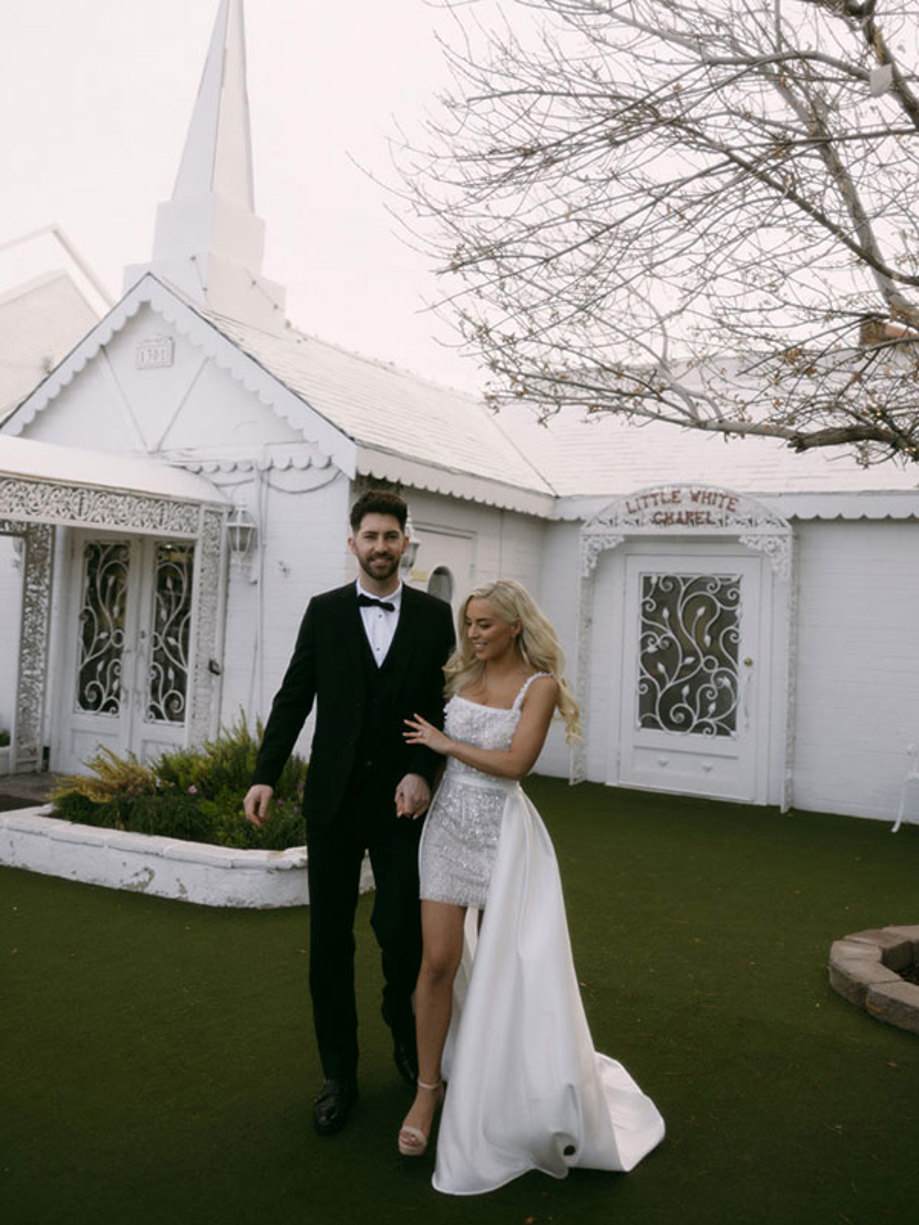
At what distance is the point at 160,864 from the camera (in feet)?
18.7

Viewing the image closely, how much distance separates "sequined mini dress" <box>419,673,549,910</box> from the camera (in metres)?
3.18

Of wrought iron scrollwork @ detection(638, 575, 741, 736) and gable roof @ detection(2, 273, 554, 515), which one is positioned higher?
gable roof @ detection(2, 273, 554, 515)

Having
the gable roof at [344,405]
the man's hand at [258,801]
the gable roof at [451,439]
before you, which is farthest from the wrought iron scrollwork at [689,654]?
the man's hand at [258,801]

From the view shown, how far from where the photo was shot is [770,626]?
9.55 m

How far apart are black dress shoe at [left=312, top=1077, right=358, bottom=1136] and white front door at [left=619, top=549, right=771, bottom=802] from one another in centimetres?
699

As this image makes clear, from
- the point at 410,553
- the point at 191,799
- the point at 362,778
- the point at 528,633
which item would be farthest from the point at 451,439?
the point at 362,778

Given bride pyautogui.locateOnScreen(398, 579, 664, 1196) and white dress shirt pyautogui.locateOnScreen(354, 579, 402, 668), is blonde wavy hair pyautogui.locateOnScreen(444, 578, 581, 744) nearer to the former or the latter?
bride pyautogui.locateOnScreen(398, 579, 664, 1196)

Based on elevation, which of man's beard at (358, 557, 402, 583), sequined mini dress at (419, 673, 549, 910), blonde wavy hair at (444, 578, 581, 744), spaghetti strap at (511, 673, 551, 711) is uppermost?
man's beard at (358, 557, 402, 583)

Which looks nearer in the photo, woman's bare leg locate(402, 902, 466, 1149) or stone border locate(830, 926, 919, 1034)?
woman's bare leg locate(402, 902, 466, 1149)

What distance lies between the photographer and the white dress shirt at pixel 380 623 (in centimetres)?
343

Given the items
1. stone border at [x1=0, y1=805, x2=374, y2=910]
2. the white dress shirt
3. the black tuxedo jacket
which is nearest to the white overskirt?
the black tuxedo jacket

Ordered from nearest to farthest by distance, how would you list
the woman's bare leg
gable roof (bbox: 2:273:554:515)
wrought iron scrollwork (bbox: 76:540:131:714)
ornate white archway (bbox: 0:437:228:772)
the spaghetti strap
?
the woman's bare leg → the spaghetti strap → ornate white archway (bbox: 0:437:228:772) → gable roof (bbox: 2:273:554:515) → wrought iron scrollwork (bbox: 76:540:131:714)

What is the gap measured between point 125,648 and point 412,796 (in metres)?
6.50

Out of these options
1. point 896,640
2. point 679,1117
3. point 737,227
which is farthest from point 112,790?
point 896,640
